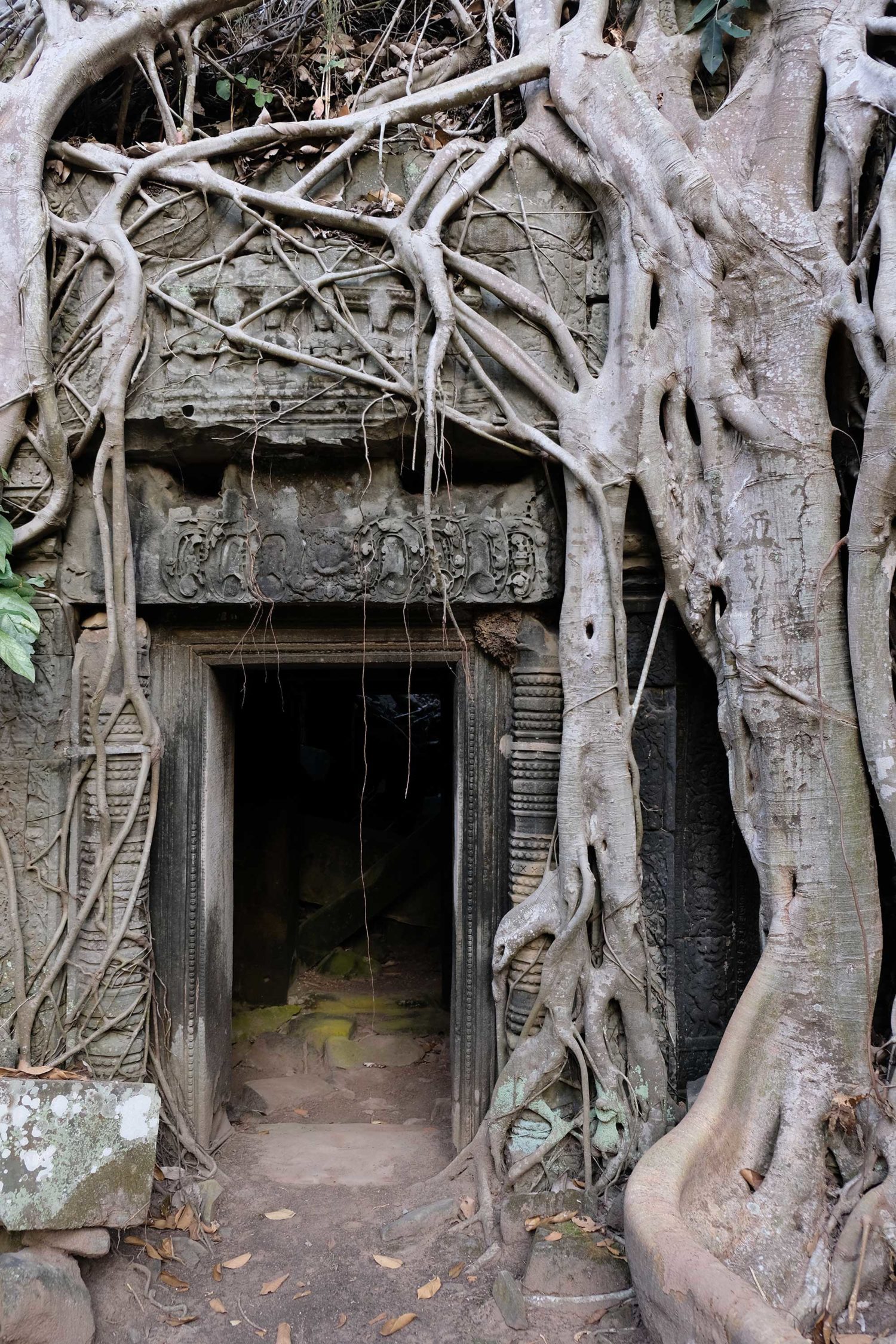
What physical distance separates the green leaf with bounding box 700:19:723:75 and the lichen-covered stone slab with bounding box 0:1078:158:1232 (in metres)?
3.48

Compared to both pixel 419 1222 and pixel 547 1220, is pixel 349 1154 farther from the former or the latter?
pixel 547 1220

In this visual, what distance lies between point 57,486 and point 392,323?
1.20 metres

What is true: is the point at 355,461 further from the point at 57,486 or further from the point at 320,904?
the point at 320,904

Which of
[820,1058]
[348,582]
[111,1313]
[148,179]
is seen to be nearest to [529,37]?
[148,179]

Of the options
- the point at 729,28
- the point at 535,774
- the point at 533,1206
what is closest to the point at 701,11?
the point at 729,28

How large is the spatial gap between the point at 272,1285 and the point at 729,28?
3.98 metres

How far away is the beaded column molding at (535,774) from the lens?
2861mm

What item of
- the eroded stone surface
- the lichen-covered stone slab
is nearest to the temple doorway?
the eroded stone surface

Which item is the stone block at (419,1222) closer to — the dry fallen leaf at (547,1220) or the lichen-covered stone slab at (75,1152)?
the dry fallen leaf at (547,1220)

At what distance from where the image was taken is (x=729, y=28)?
2.71 meters

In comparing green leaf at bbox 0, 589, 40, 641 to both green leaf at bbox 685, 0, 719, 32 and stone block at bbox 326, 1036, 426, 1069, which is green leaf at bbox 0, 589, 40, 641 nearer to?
stone block at bbox 326, 1036, 426, 1069

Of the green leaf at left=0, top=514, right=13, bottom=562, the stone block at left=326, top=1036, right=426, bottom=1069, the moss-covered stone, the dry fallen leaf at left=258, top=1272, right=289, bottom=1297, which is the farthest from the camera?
the moss-covered stone

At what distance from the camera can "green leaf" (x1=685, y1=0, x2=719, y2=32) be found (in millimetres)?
2725

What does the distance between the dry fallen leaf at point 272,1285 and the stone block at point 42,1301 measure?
46 cm
